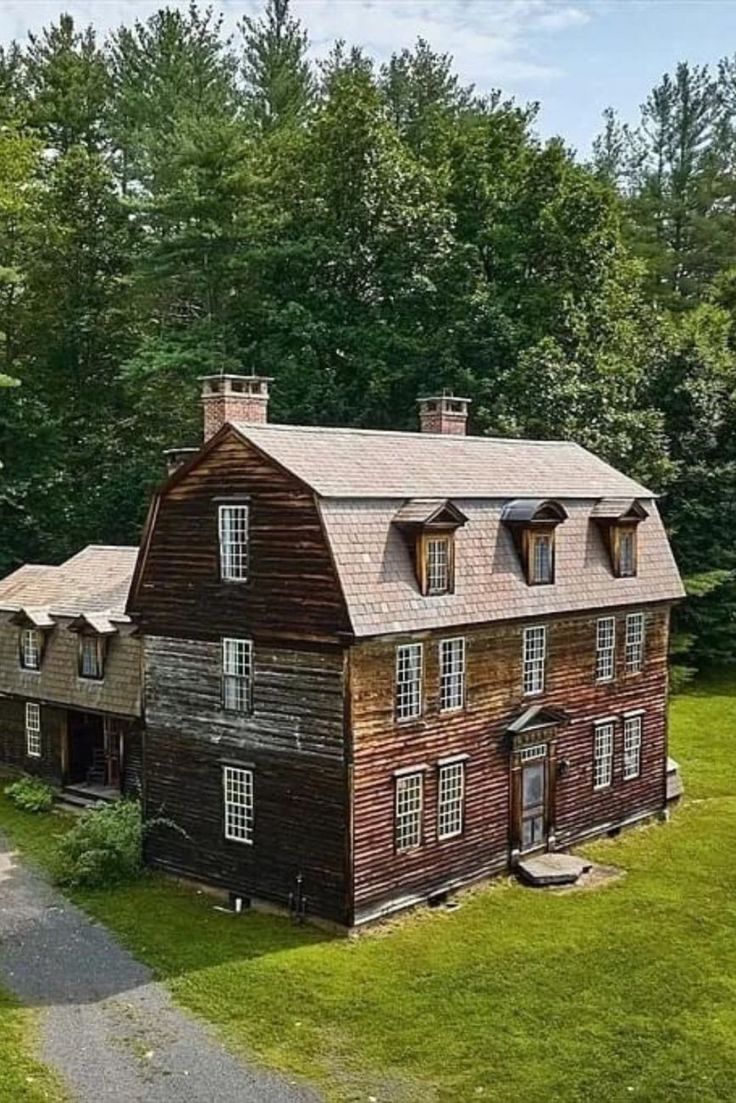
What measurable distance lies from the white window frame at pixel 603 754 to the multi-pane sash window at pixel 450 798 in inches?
186

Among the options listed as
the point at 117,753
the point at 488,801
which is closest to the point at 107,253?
the point at 117,753

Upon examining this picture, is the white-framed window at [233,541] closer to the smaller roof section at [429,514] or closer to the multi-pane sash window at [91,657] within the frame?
the smaller roof section at [429,514]

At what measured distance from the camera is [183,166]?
4381 centimetres

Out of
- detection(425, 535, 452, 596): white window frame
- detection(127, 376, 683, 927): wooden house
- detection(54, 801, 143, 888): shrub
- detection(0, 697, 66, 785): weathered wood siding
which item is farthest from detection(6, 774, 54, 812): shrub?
detection(425, 535, 452, 596): white window frame

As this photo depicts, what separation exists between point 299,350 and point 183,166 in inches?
367

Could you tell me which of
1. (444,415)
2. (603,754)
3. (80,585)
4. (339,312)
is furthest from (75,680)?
(339,312)

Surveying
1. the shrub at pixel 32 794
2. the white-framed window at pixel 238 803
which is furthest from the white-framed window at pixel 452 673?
the shrub at pixel 32 794

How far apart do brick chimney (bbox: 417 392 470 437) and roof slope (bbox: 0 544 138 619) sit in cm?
923

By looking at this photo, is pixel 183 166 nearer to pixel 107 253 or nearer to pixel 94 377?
pixel 107 253

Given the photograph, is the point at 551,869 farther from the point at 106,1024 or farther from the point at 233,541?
the point at 106,1024

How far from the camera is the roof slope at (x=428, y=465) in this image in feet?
66.9

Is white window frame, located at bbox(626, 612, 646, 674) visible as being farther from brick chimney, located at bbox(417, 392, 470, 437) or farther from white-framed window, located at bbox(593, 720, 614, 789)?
brick chimney, located at bbox(417, 392, 470, 437)

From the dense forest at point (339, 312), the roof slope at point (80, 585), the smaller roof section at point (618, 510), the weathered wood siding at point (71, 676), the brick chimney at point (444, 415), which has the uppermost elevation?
the dense forest at point (339, 312)

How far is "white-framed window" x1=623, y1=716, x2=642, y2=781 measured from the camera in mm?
25875
